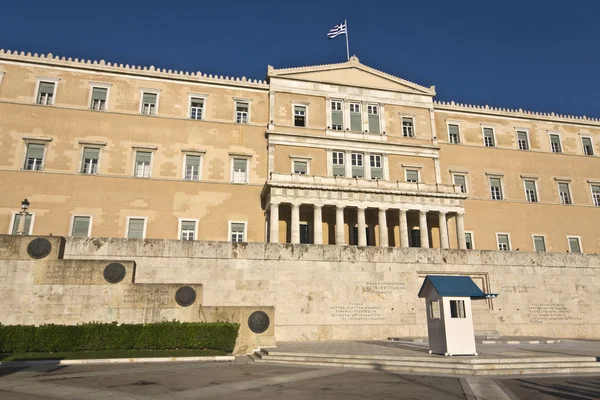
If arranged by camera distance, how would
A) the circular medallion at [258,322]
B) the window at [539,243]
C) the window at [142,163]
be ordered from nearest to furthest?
the circular medallion at [258,322] < the window at [142,163] < the window at [539,243]

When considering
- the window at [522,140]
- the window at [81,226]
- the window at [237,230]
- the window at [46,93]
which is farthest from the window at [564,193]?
the window at [46,93]

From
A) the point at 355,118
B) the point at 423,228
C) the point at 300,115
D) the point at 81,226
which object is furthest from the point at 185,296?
the point at 355,118

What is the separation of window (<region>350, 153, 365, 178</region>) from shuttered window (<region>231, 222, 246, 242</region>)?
35.1 ft

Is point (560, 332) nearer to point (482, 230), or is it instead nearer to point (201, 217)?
point (482, 230)

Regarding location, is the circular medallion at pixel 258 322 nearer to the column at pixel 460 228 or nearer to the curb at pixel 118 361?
the curb at pixel 118 361

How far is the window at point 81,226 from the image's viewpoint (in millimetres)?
32344

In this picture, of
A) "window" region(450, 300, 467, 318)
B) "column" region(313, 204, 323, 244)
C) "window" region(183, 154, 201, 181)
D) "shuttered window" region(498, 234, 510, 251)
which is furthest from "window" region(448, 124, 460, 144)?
"window" region(450, 300, 467, 318)

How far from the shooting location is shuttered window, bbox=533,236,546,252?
4075 centimetres

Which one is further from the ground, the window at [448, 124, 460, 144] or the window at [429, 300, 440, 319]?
the window at [448, 124, 460, 144]

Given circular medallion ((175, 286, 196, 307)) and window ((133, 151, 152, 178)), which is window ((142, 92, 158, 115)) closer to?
window ((133, 151, 152, 178))

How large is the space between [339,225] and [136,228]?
15765 mm

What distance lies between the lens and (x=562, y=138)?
149ft

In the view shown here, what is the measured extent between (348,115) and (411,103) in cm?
667

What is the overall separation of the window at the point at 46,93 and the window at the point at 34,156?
144 inches
